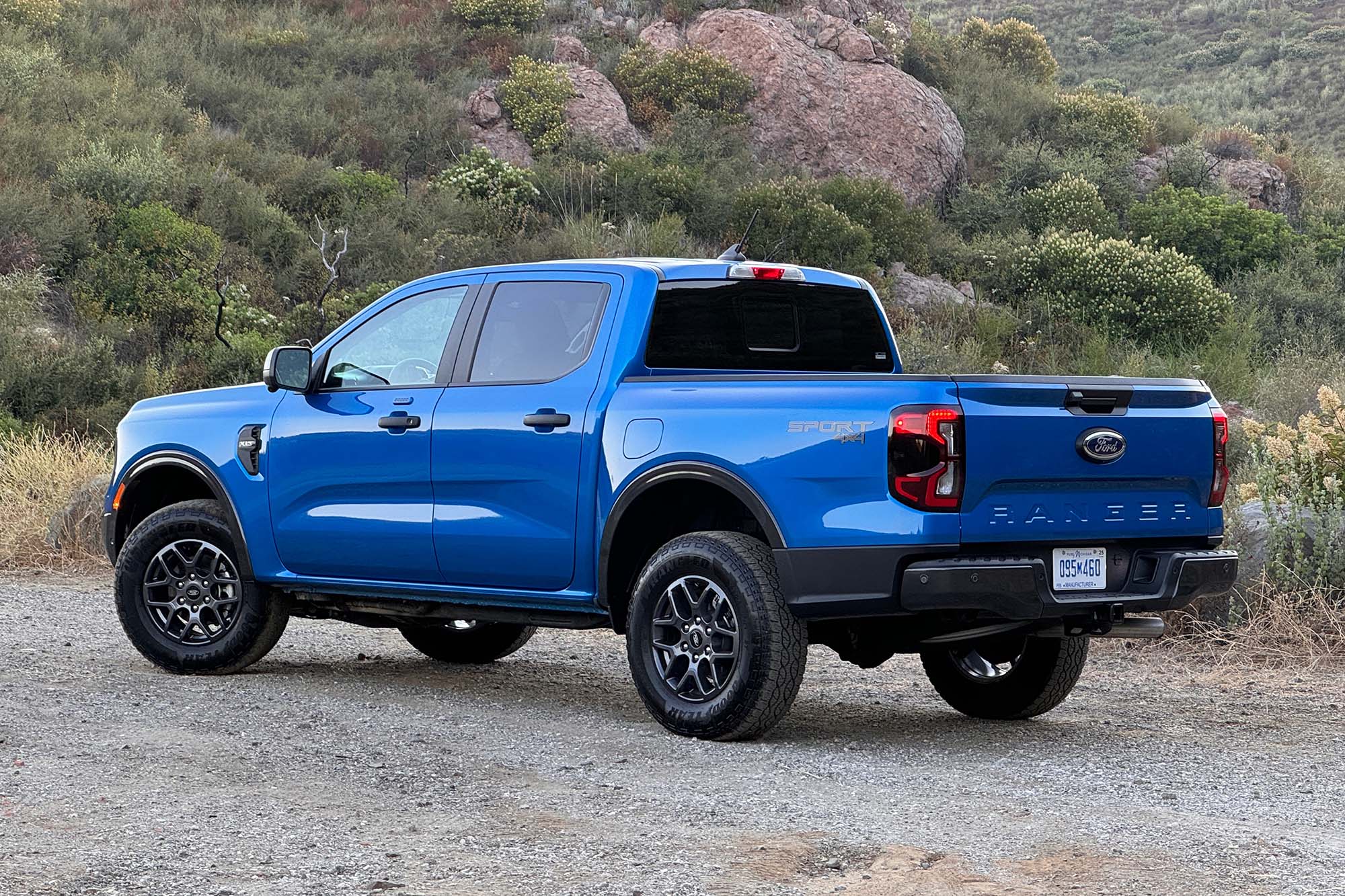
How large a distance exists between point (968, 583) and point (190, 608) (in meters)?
4.27

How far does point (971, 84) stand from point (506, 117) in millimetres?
12207

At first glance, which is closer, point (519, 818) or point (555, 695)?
point (519, 818)

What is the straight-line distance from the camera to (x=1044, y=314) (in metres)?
26.2

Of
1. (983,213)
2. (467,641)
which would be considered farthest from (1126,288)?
(467,641)

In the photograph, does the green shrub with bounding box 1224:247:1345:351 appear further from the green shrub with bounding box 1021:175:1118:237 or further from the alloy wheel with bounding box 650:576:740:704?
the alloy wheel with bounding box 650:576:740:704

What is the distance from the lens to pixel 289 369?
781 cm

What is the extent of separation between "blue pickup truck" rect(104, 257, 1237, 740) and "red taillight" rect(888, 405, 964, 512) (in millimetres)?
11

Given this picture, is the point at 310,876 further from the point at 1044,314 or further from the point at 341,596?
the point at 1044,314

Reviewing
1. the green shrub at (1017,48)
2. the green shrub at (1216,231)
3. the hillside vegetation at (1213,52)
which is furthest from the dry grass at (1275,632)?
the hillside vegetation at (1213,52)

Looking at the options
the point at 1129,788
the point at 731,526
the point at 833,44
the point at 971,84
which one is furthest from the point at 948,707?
the point at 971,84

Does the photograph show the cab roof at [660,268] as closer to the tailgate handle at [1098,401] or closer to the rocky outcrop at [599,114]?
the tailgate handle at [1098,401]

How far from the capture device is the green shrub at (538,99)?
104ft

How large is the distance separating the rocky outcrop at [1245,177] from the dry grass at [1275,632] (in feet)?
88.5

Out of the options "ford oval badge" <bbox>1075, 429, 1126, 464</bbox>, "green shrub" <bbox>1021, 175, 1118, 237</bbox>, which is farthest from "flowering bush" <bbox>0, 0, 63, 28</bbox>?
"ford oval badge" <bbox>1075, 429, 1126, 464</bbox>
